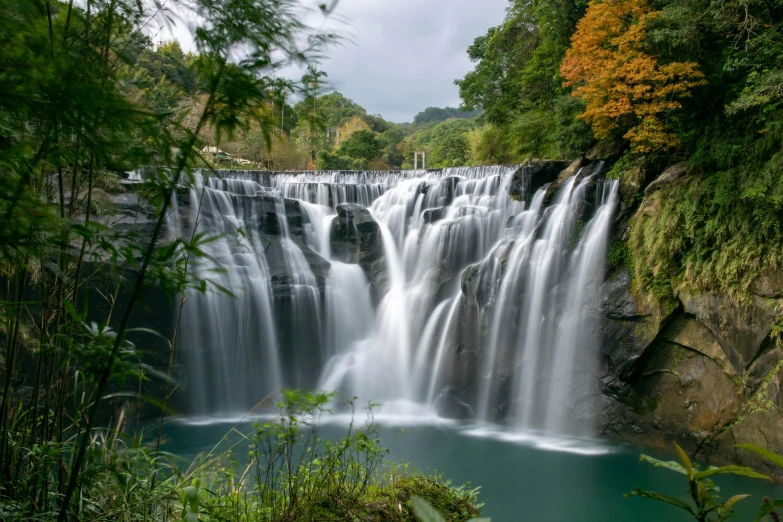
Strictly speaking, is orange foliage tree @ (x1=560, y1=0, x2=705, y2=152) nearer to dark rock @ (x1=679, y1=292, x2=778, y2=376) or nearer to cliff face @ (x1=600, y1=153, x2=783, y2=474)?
cliff face @ (x1=600, y1=153, x2=783, y2=474)

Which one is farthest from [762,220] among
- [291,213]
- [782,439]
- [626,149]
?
[291,213]

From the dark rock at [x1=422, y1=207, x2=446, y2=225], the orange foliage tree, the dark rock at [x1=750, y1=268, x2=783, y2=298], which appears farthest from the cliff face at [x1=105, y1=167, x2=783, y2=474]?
the dark rock at [x1=422, y1=207, x2=446, y2=225]

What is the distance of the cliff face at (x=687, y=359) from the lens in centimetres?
680

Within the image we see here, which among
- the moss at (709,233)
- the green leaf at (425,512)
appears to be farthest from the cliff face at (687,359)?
the green leaf at (425,512)

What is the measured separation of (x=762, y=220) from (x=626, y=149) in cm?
363

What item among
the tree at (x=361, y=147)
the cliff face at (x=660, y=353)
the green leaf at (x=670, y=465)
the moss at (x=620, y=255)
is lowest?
the cliff face at (x=660, y=353)

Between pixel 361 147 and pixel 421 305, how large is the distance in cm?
2321

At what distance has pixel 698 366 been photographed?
25.0 ft

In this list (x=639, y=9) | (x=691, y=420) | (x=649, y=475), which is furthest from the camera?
(x=639, y=9)

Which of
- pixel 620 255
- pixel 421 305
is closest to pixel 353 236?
pixel 421 305

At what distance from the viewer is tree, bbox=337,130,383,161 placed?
3231cm

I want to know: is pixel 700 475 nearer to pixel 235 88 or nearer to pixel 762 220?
pixel 235 88

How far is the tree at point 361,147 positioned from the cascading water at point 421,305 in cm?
2008

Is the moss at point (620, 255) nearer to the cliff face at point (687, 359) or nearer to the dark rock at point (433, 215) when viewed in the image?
the cliff face at point (687, 359)
